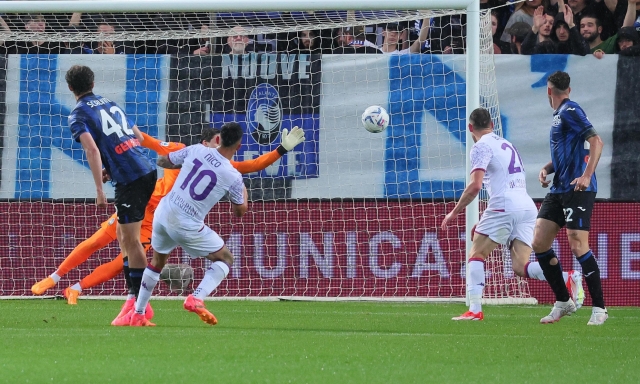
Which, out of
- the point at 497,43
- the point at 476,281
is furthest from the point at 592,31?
the point at 476,281

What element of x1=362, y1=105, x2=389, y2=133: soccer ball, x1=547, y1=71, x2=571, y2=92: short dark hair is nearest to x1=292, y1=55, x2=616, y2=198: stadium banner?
x1=362, y1=105, x2=389, y2=133: soccer ball

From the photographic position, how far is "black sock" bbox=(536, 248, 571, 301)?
9.44m

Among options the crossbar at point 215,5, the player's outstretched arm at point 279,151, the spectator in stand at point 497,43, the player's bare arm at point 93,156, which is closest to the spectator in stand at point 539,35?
the spectator in stand at point 497,43

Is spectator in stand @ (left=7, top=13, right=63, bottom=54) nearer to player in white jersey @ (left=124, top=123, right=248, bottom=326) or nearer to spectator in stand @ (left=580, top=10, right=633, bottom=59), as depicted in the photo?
player in white jersey @ (left=124, top=123, right=248, bottom=326)

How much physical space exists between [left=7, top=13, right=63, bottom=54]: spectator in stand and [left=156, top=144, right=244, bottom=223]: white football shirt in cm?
554

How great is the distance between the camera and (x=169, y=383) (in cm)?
514

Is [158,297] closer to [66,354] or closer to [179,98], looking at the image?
[179,98]

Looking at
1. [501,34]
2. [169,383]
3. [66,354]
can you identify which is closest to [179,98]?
[501,34]

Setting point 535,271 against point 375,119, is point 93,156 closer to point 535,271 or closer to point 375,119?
point 375,119

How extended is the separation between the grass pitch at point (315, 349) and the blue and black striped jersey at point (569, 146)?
1216 mm

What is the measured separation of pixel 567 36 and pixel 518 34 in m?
0.74

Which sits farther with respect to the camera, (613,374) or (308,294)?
(308,294)

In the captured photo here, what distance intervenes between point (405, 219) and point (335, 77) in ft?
6.14

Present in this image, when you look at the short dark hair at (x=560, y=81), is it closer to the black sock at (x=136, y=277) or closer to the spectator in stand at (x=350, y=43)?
the black sock at (x=136, y=277)
